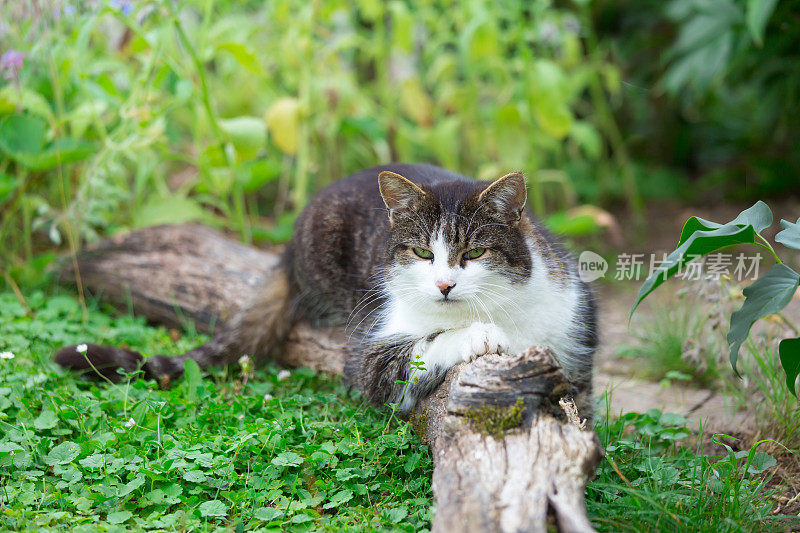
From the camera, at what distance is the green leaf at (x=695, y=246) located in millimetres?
1730

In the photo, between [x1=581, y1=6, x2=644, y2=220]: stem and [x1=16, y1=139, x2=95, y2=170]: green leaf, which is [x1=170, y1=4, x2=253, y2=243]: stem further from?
[x1=581, y1=6, x2=644, y2=220]: stem

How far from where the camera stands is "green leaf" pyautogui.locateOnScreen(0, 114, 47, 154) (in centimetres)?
362

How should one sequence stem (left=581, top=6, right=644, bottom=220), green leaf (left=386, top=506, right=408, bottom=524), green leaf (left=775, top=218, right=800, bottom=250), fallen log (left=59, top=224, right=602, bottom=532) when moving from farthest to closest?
1. stem (left=581, top=6, right=644, bottom=220)
2. green leaf (left=386, top=506, right=408, bottom=524)
3. green leaf (left=775, top=218, right=800, bottom=250)
4. fallen log (left=59, top=224, right=602, bottom=532)

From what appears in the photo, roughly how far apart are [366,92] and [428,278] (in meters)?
3.66

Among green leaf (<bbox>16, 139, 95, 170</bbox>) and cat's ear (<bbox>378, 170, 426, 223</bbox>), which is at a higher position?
cat's ear (<bbox>378, 170, 426, 223</bbox>)

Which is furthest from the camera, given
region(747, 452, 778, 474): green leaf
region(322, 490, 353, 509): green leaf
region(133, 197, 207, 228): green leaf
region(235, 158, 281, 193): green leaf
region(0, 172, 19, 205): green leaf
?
region(133, 197, 207, 228): green leaf

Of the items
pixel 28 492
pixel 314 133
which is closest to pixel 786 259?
pixel 314 133

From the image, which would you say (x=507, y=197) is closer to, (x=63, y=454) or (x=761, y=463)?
(x=761, y=463)

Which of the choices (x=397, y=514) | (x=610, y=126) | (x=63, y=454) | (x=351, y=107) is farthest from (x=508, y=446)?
(x=610, y=126)

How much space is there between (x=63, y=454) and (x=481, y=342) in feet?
4.54

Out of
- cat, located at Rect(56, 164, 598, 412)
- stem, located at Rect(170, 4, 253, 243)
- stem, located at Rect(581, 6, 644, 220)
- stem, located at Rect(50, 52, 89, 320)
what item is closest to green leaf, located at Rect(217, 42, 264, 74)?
stem, located at Rect(170, 4, 253, 243)

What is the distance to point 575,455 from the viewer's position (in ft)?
5.65

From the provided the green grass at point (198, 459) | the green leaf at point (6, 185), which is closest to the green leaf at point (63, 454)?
the green grass at point (198, 459)

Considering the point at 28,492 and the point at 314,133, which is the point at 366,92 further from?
the point at 28,492
